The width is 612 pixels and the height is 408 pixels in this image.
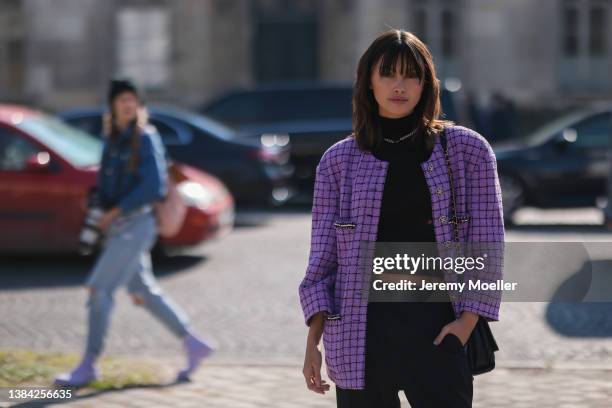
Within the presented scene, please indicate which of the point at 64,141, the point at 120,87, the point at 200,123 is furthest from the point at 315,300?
the point at 200,123

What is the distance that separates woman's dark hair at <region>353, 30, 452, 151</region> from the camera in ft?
11.0

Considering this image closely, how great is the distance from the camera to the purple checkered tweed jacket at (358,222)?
10.8ft

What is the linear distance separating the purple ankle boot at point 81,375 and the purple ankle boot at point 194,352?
19.3 inches

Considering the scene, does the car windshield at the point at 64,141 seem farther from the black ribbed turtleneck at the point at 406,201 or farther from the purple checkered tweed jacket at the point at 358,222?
the black ribbed turtleneck at the point at 406,201

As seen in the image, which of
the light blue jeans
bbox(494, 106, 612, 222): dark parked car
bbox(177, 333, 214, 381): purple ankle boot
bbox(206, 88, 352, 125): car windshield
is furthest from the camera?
bbox(206, 88, 352, 125): car windshield

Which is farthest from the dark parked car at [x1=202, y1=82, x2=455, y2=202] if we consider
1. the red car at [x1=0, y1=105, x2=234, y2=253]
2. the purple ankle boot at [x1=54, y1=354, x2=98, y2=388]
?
the purple ankle boot at [x1=54, y1=354, x2=98, y2=388]

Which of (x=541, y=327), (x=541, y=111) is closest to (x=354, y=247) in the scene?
(x=541, y=327)

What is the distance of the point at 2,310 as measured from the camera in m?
9.14

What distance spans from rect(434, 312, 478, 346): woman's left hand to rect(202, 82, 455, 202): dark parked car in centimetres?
1455

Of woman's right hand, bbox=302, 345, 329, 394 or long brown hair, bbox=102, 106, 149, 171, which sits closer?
woman's right hand, bbox=302, 345, 329, 394

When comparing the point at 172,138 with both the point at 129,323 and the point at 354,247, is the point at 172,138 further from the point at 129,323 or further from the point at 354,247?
the point at 354,247

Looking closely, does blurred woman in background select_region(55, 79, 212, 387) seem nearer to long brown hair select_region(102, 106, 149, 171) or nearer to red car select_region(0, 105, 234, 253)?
long brown hair select_region(102, 106, 149, 171)

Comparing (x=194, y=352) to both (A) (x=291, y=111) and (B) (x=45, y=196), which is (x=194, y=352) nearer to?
(B) (x=45, y=196)

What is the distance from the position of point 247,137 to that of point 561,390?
39.1 feet
